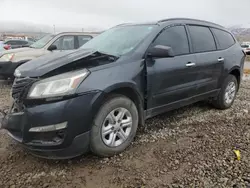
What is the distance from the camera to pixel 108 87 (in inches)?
112

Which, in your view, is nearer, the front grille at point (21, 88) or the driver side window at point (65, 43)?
the front grille at point (21, 88)

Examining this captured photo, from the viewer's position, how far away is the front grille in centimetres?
271

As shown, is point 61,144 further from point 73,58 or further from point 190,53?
point 190,53

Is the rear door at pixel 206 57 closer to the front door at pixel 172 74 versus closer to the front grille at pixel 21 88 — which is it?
the front door at pixel 172 74

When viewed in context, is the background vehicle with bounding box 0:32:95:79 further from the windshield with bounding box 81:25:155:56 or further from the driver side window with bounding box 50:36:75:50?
the windshield with bounding box 81:25:155:56

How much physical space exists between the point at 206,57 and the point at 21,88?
3029 mm

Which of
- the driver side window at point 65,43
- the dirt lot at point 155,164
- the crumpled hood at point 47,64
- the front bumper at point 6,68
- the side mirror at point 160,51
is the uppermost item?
the side mirror at point 160,51

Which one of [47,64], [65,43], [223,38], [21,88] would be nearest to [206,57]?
[223,38]

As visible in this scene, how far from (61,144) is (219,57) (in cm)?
333

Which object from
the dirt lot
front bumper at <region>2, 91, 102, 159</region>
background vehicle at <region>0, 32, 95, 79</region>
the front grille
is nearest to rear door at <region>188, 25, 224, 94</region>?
the dirt lot

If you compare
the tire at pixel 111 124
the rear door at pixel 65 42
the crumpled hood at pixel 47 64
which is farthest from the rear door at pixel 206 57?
the rear door at pixel 65 42

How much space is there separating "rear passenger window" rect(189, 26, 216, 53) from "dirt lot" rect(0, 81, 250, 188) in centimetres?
138

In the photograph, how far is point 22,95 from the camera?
107 inches

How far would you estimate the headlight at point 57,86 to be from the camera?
261cm
